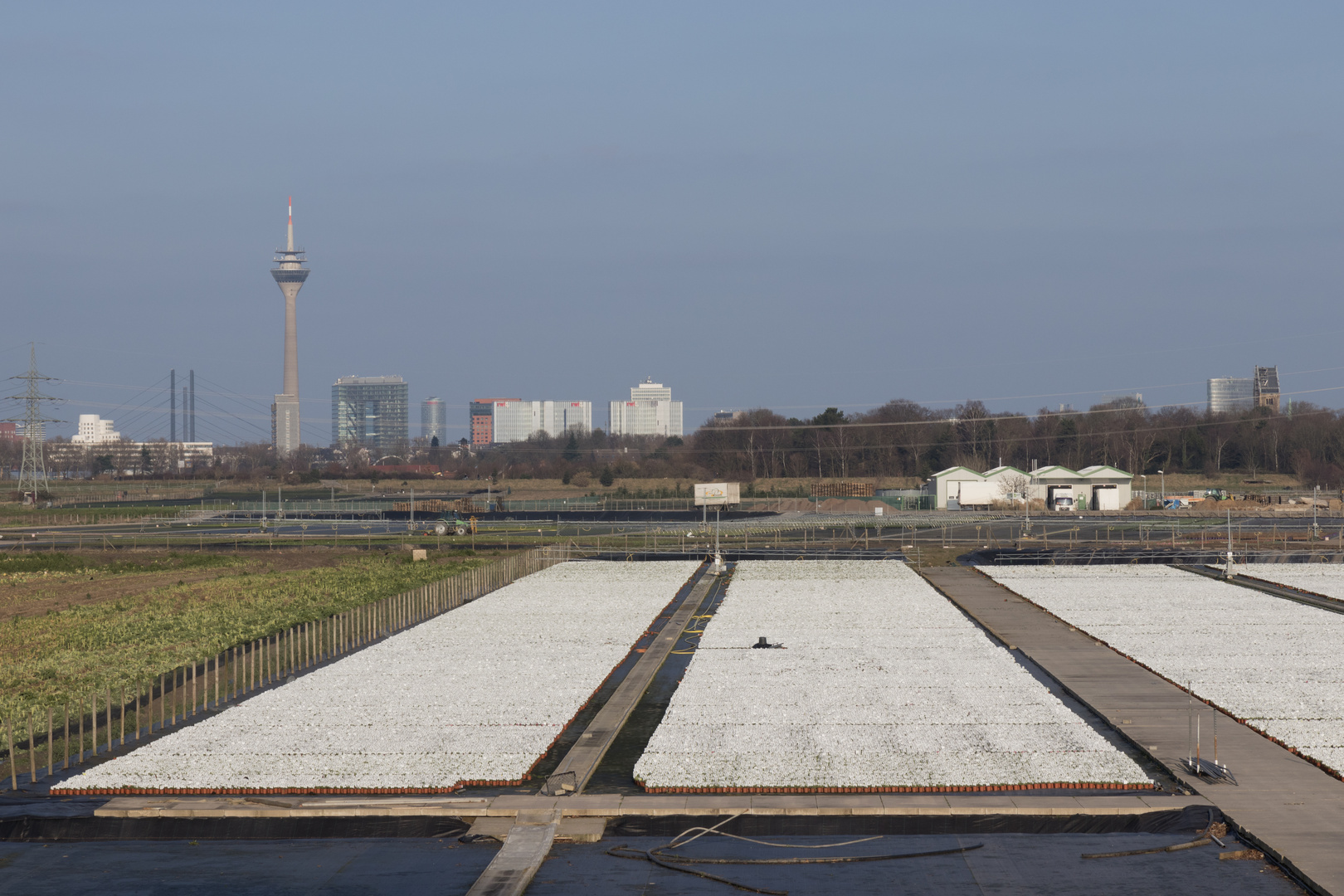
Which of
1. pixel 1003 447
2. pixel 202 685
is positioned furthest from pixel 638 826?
pixel 1003 447

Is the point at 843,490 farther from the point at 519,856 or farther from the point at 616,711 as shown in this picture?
the point at 519,856

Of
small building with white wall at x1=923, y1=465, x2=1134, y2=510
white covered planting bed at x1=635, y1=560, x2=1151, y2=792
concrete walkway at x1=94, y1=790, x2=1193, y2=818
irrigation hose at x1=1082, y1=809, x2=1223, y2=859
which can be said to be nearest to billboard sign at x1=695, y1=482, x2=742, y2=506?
small building with white wall at x1=923, y1=465, x2=1134, y2=510

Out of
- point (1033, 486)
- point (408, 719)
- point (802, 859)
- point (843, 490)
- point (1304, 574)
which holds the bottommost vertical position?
point (802, 859)

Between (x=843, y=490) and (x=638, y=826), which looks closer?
(x=638, y=826)

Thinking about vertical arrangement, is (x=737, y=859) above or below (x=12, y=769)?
below

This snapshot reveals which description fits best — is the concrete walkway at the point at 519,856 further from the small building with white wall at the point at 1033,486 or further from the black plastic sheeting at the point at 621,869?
the small building with white wall at the point at 1033,486

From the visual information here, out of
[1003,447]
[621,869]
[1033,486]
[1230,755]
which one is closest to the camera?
[621,869]
